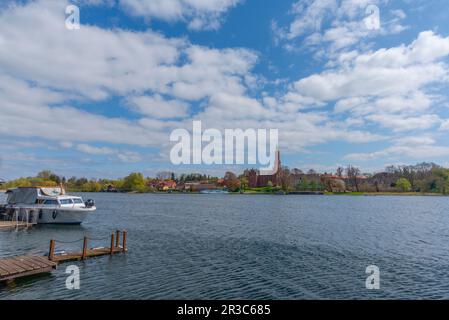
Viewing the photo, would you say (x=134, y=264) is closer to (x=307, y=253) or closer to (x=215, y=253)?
(x=215, y=253)

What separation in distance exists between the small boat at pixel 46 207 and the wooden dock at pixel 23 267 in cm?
3125

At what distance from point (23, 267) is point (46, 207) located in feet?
118

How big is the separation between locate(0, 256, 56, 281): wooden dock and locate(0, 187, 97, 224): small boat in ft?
103

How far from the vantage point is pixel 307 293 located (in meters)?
22.7

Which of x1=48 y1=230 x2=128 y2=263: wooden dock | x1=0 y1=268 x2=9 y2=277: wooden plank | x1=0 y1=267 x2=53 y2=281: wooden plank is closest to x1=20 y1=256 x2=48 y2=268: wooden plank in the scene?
x1=0 y1=267 x2=53 y2=281: wooden plank

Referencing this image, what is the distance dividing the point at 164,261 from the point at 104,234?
68.8 feet

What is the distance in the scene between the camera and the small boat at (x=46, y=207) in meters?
56.1

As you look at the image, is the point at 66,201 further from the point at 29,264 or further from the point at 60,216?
the point at 29,264

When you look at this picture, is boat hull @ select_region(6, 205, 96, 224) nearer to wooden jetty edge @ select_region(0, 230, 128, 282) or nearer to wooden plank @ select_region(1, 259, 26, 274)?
wooden jetty edge @ select_region(0, 230, 128, 282)

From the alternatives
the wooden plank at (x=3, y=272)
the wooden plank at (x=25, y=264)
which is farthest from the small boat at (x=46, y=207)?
the wooden plank at (x=3, y=272)

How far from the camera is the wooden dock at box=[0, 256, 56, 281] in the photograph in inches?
911
